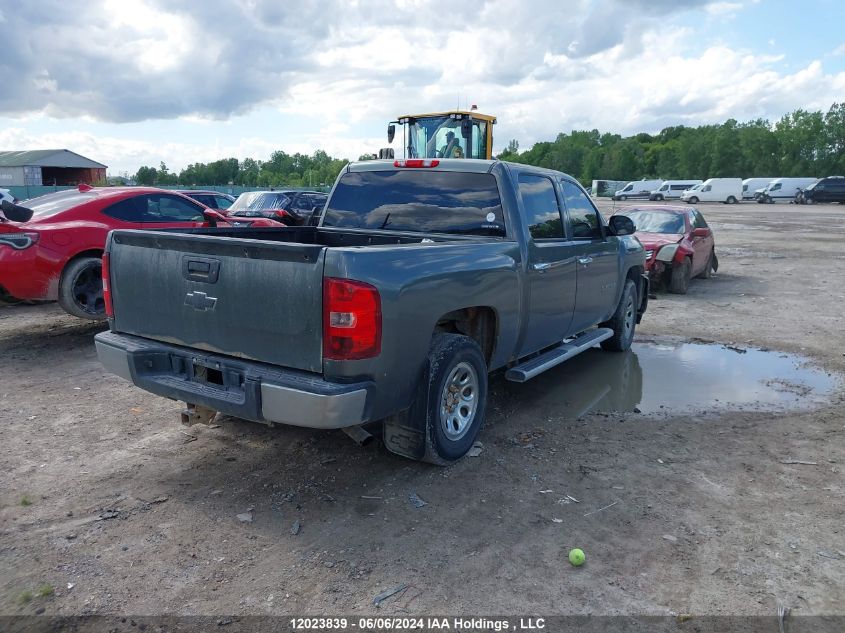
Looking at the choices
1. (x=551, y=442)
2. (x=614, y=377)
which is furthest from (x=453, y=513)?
(x=614, y=377)

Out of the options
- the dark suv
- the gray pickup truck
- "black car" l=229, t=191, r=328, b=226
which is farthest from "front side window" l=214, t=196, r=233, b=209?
the dark suv

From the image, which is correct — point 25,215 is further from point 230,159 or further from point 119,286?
point 230,159

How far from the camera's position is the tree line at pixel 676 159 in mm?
77062

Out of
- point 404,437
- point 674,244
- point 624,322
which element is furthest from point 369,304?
point 674,244

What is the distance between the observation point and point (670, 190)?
193 ft

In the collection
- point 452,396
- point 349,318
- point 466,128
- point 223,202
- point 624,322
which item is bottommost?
point 624,322

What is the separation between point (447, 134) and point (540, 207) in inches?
502

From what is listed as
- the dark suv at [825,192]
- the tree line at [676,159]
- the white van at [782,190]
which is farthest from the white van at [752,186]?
the tree line at [676,159]

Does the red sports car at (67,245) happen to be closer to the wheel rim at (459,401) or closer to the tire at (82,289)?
the tire at (82,289)

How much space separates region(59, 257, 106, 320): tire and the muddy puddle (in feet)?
16.3

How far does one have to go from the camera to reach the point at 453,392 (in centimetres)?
446

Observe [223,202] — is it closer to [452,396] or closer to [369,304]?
[452,396]

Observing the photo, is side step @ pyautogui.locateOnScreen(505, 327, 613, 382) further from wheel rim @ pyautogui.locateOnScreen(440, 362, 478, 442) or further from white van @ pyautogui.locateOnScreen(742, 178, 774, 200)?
white van @ pyautogui.locateOnScreen(742, 178, 774, 200)

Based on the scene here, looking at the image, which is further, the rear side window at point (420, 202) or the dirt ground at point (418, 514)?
the rear side window at point (420, 202)
